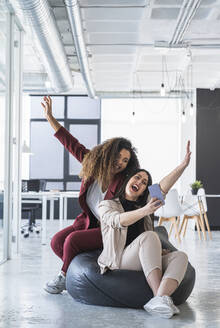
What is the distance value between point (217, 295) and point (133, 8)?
12.0ft

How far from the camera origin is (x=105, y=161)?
3732 millimetres

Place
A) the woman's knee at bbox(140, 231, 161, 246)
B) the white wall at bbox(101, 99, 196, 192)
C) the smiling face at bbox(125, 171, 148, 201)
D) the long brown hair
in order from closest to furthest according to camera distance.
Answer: the woman's knee at bbox(140, 231, 161, 246) → the smiling face at bbox(125, 171, 148, 201) → the long brown hair → the white wall at bbox(101, 99, 196, 192)

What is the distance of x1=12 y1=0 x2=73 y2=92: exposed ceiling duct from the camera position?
15.9 feet

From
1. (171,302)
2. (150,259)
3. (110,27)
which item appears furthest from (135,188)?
(110,27)

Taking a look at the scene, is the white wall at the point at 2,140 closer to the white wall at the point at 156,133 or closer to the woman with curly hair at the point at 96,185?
the woman with curly hair at the point at 96,185

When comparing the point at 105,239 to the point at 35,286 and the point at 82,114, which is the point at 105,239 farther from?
the point at 82,114

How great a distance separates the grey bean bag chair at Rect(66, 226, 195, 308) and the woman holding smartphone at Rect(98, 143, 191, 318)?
69 mm

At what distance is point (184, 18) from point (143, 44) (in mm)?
1474

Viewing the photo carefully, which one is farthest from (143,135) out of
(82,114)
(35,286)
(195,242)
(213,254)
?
(35,286)

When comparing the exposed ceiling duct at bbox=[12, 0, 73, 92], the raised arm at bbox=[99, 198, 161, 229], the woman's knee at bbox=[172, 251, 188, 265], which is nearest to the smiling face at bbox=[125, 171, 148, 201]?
the raised arm at bbox=[99, 198, 161, 229]

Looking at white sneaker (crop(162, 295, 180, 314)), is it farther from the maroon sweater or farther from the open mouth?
the maroon sweater

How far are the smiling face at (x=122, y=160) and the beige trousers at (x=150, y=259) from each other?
635 mm

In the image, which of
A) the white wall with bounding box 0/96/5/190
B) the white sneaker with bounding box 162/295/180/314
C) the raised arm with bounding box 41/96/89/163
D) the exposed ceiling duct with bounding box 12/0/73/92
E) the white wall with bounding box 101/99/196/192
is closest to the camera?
the white sneaker with bounding box 162/295/180/314

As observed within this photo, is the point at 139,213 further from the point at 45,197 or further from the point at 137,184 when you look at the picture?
the point at 45,197
